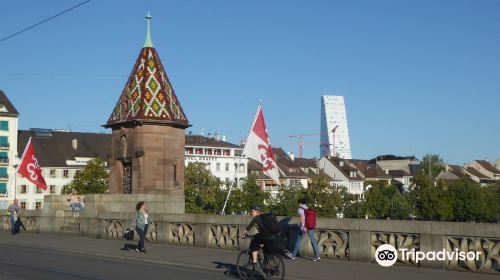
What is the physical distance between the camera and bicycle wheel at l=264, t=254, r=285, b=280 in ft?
48.1

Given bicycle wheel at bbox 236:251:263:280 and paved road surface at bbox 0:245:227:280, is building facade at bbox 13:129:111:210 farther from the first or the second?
bicycle wheel at bbox 236:251:263:280

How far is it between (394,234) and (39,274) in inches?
320

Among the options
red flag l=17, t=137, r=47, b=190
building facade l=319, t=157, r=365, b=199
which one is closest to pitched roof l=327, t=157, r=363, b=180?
building facade l=319, t=157, r=365, b=199

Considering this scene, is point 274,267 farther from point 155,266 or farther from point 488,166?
point 488,166

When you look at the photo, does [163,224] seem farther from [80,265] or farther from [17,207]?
[17,207]

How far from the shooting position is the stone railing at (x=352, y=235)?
15453 mm

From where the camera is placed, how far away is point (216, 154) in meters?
141

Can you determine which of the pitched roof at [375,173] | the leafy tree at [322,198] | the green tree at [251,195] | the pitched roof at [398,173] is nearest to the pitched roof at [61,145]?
the green tree at [251,195]

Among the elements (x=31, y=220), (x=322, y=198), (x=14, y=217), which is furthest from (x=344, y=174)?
(x=14, y=217)

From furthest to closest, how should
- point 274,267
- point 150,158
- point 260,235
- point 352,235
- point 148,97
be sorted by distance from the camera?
point 148,97 < point 150,158 < point 352,235 < point 260,235 < point 274,267

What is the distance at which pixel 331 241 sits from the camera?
18.7 meters

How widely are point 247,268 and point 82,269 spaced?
433cm

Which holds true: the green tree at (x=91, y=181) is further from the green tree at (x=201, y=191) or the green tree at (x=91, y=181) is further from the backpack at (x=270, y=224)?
the backpack at (x=270, y=224)

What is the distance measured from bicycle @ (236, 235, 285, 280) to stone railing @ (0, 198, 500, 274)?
3.50 meters
